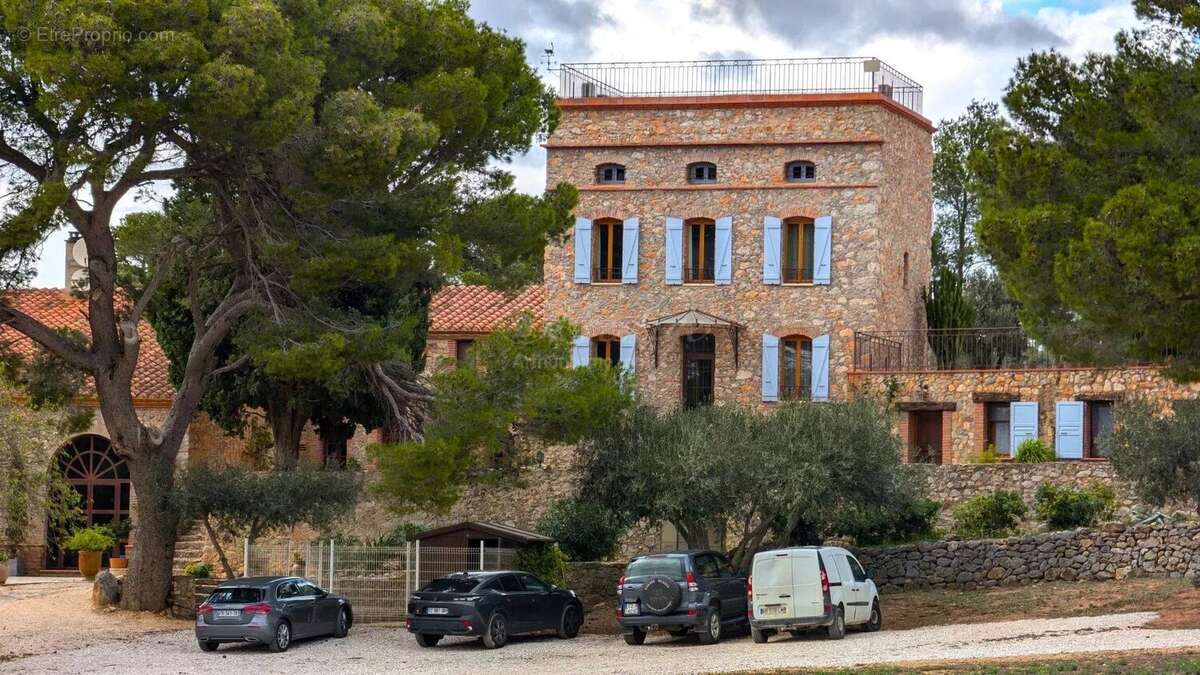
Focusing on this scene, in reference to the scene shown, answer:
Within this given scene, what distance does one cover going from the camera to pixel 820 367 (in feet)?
128

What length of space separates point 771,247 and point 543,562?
1190cm

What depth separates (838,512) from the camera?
31469 mm

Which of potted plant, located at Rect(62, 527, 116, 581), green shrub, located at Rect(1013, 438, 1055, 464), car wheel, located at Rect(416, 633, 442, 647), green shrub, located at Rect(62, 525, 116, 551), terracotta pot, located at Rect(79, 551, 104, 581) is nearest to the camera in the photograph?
car wheel, located at Rect(416, 633, 442, 647)

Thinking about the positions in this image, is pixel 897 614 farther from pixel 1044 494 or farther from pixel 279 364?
pixel 279 364

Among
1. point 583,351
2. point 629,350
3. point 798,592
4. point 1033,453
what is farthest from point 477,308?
point 798,592

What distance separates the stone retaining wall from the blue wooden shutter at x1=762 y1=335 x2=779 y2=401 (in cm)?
674

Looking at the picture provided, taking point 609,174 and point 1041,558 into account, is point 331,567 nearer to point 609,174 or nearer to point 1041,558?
point 1041,558

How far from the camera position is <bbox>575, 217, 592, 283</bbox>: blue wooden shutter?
40250mm

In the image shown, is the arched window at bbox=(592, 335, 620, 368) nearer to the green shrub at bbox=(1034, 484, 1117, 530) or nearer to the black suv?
the green shrub at bbox=(1034, 484, 1117, 530)

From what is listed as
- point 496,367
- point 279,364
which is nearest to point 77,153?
point 279,364

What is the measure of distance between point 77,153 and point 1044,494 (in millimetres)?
19825

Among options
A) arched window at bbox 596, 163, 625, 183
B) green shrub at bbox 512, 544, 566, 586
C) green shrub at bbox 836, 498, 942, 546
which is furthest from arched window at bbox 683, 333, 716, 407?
green shrub at bbox 512, 544, 566, 586

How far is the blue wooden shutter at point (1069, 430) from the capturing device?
119ft

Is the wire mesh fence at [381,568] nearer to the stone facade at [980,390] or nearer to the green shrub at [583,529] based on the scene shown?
the green shrub at [583,529]
